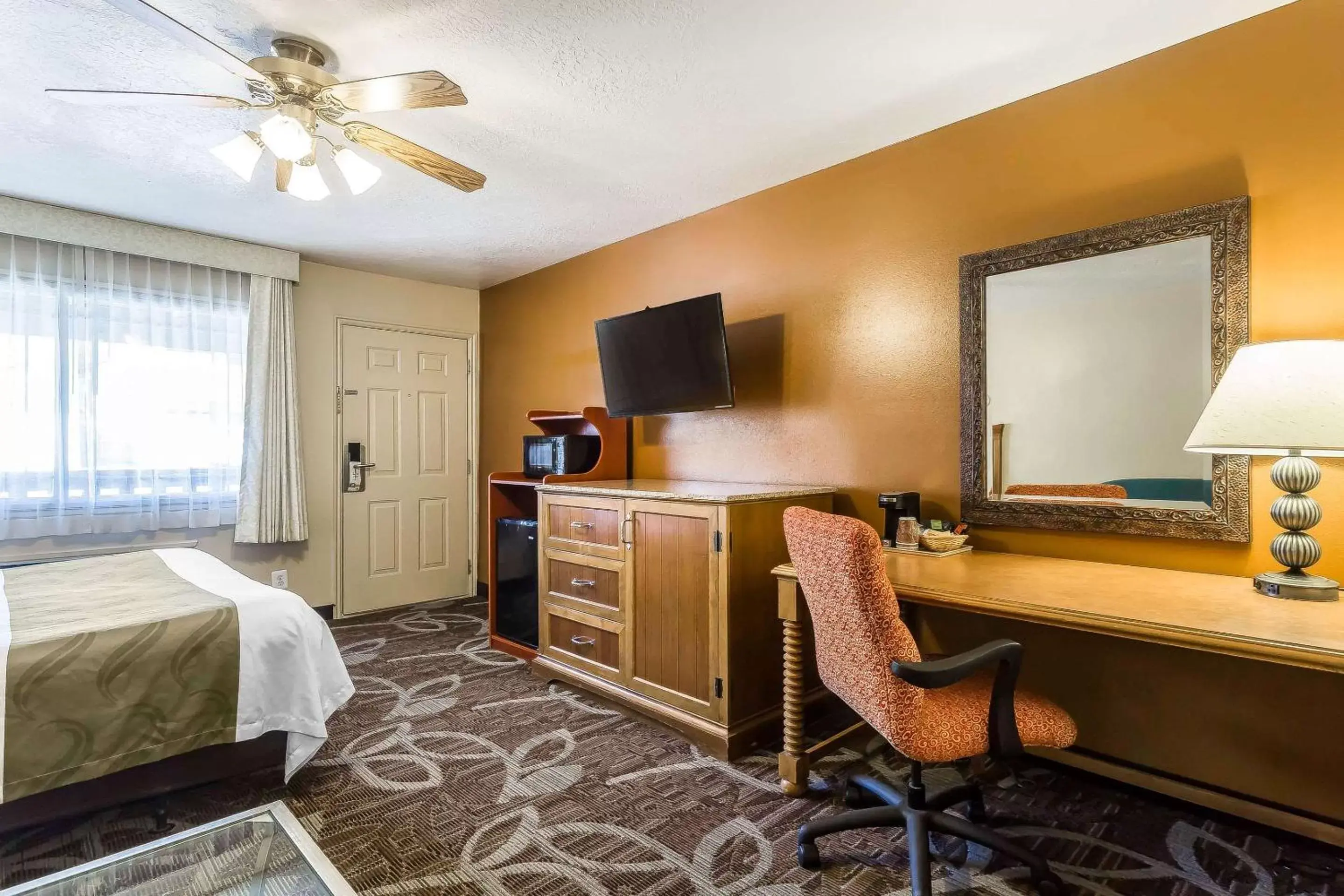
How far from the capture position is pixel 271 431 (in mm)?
4176

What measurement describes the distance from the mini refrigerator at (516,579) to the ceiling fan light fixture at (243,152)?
2.12 m

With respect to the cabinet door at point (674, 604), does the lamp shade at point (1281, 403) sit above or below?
above

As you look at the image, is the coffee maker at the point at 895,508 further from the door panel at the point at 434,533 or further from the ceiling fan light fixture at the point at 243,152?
the door panel at the point at 434,533

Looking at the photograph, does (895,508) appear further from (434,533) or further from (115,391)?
(115,391)

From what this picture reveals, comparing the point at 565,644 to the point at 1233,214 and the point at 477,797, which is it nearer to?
the point at 477,797

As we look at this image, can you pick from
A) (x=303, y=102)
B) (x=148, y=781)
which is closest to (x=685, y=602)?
(x=148, y=781)

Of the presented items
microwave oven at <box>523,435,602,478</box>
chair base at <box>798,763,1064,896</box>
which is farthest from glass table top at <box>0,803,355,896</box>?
microwave oven at <box>523,435,602,478</box>

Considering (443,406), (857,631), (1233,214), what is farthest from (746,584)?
(443,406)

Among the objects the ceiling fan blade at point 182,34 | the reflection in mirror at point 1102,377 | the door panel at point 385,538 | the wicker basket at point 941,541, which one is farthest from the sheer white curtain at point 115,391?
the reflection in mirror at point 1102,377

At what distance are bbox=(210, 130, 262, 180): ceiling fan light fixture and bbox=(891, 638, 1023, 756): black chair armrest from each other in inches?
100

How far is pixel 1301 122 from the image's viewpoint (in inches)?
75.3

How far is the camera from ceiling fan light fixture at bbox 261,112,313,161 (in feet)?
6.68

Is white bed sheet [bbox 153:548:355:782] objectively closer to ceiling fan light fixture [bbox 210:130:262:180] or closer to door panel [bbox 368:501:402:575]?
ceiling fan light fixture [bbox 210:130:262:180]

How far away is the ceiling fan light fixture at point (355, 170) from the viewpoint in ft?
7.38
